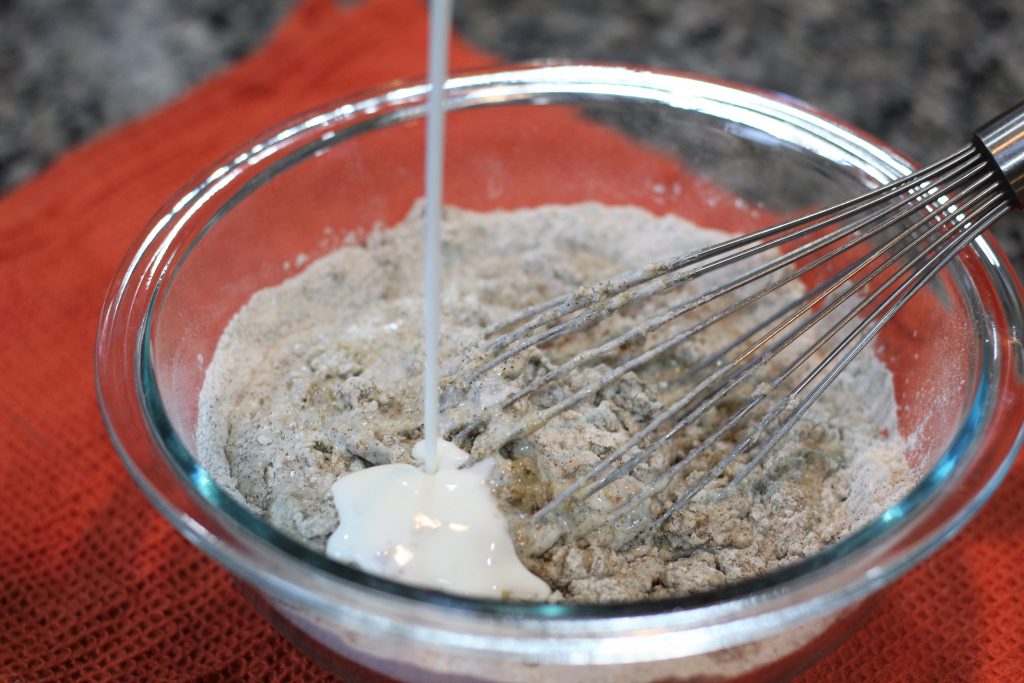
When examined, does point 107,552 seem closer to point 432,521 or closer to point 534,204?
point 432,521

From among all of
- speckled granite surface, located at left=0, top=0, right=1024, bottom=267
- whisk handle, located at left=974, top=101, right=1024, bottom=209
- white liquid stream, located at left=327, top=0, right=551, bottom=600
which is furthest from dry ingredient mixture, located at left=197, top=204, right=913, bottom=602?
speckled granite surface, located at left=0, top=0, right=1024, bottom=267

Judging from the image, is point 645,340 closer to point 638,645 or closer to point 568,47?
point 638,645

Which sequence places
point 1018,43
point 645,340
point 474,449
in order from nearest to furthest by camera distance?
1. point 474,449
2. point 645,340
3. point 1018,43

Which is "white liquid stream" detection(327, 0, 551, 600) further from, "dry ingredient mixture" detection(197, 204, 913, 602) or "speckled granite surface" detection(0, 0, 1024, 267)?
A: "speckled granite surface" detection(0, 0, 1024, 267)

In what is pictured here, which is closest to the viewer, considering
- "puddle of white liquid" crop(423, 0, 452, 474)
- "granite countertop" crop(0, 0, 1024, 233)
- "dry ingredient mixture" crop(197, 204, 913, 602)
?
"puddle of white liquid" crop(423, 0, 452, 474)

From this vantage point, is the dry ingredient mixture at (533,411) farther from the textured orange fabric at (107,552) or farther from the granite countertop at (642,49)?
the granite countertop at (642,49)

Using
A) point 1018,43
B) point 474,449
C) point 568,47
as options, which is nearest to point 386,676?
point 474,449

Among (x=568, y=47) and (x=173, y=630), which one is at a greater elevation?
(x=568, y=47)
